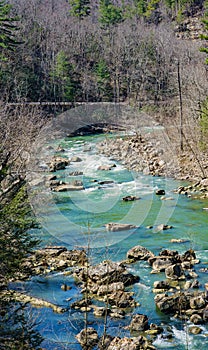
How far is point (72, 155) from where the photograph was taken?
111 ft

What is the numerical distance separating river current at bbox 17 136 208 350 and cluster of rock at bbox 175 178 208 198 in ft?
1.61

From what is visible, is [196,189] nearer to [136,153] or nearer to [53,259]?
[136,153]

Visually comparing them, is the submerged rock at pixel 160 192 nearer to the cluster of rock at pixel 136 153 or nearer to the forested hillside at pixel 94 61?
the cluster of rock at pixel 136 153

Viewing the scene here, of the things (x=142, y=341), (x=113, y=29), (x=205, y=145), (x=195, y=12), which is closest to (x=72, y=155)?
(x=205, y=145)

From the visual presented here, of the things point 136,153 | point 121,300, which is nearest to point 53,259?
point 121,300

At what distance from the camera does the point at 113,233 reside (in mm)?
18453

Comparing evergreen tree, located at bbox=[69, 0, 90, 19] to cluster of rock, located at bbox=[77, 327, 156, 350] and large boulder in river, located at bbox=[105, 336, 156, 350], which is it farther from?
large boulder in river, located at bbox=[105, 336, 156, 350]

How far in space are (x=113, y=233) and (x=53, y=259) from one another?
3.06 meters

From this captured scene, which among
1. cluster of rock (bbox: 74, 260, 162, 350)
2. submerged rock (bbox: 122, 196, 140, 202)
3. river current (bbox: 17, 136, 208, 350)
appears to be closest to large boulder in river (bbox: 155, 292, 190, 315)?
river current (bbox: 17, 136, 208, 350)

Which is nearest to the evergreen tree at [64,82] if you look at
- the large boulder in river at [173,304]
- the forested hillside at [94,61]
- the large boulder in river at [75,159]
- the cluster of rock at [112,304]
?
the forested hillside at [94,61]

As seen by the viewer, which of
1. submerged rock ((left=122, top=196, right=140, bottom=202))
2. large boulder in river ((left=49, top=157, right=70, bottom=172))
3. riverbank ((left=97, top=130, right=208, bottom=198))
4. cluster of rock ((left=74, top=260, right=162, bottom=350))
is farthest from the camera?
large boulder in river ((left=49, top=157, right=70, bottom=172))

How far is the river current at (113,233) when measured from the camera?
12.0 m

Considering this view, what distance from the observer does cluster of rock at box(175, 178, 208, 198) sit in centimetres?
2288

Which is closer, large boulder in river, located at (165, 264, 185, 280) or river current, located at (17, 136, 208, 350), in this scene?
river current, located at (17, 136, 208, 350)
